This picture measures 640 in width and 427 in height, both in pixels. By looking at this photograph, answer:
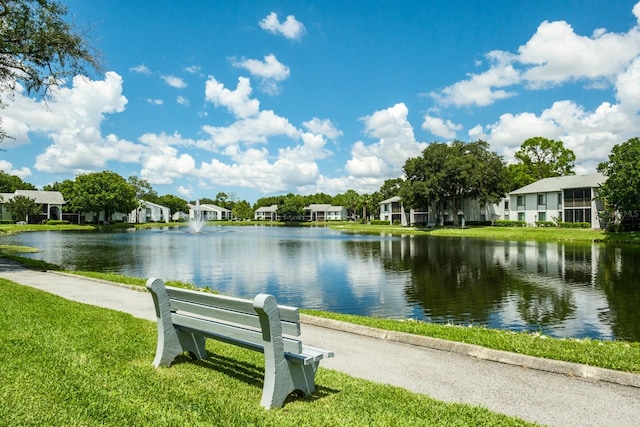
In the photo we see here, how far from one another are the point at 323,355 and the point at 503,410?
2.08 m

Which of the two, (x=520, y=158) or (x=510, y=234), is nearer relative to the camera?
(x=510, y=234)

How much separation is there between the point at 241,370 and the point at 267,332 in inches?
64.8

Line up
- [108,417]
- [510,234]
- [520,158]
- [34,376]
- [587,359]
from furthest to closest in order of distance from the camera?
1. [520,158]
2. [510,234]
3. [587,359]
4. [34,376]
5. [108,417]

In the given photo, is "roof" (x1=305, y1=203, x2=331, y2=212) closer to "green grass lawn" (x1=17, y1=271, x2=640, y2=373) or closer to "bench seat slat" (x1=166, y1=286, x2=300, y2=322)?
"green grass lawn" (x1=17, y1=271, x2=640, y2=373)

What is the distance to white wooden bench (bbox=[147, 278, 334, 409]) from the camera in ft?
15.4

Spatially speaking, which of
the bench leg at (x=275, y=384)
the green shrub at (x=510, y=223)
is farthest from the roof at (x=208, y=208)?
the bench leg at (x=275, y=384)

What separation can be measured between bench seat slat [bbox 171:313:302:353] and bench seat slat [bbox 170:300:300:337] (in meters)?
0.11

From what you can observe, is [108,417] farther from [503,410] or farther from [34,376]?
[503,410]

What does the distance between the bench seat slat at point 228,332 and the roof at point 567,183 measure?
63582 millimetres

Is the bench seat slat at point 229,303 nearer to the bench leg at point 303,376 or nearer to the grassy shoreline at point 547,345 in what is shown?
the bench leg at point 303,376

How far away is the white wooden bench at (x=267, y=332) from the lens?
4703 millimetres

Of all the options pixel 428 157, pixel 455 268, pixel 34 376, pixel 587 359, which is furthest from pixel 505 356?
pixel 428 157

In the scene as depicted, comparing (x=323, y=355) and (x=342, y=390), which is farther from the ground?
(x=323, y=355)

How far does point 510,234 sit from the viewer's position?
57125 millimetres
